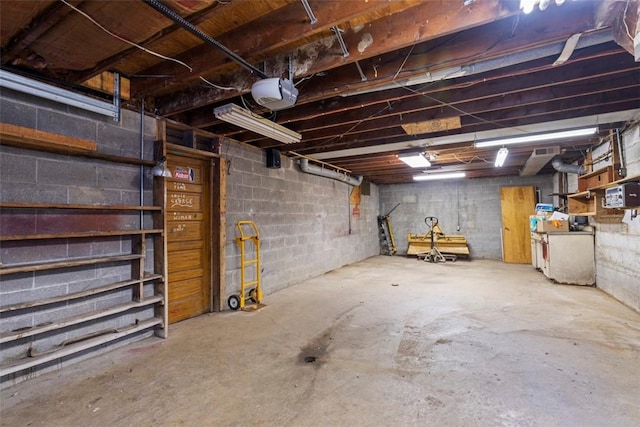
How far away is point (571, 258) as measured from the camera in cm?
495

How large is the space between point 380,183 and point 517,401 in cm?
763

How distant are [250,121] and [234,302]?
229 centimetres

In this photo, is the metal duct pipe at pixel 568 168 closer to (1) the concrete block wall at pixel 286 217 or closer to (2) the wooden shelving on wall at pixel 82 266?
(1) the concrete block wall at pixel 286 217

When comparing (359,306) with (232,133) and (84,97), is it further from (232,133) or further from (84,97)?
(84,97)

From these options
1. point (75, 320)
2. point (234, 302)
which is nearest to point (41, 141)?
point (75, 320)

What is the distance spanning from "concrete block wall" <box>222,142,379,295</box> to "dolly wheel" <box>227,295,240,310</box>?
0.39 feet

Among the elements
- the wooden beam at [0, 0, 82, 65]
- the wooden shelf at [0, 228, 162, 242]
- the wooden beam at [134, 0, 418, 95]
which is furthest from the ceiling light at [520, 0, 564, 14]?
the wooden shelf at [0, 228, 162, 242]

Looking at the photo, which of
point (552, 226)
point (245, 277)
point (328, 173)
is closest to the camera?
point (245, 277)

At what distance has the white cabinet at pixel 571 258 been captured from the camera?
15.8 ft

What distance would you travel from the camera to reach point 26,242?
220cm

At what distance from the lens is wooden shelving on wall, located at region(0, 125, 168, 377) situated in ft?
6.89

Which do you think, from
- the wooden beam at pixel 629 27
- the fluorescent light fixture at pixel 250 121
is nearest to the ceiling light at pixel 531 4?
the wooden beam at pixel 629 27

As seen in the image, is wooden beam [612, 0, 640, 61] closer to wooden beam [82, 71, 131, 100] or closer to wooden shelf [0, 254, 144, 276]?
wooden beam [82, 71, 131, 100]

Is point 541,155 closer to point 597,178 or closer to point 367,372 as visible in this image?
point 597,178
